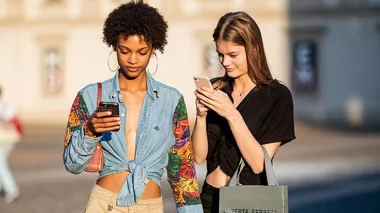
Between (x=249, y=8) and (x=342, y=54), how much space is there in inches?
179

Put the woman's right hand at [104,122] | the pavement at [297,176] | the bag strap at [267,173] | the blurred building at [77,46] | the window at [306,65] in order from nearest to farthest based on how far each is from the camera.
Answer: the woman's right hand at [104,122] < the bag strap at [267,173] < the pavement at [297,176] < the window at [306,65] < the blurred building at [77,46]

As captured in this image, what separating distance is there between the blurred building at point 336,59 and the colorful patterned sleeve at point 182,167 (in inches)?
1372

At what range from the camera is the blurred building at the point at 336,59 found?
128 ft

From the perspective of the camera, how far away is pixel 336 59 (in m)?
39.4

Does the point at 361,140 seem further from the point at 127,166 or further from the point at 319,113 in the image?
the point at 127,166

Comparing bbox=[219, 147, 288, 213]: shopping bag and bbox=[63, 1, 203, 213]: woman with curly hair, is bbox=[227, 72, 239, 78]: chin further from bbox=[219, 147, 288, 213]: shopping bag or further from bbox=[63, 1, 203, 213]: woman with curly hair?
bbox=[219, 147, 288, 213]: shopping bag

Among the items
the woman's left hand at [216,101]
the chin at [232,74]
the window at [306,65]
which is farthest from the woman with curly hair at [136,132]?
the window at [306,65]

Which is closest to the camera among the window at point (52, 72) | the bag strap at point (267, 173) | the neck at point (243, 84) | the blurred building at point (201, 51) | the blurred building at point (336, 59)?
the bag strap at point (267, 173)

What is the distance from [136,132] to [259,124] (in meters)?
0.61

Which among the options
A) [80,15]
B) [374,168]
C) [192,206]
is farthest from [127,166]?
[80,15]

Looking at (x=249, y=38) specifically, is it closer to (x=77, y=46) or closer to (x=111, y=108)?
(x=111, y=108)

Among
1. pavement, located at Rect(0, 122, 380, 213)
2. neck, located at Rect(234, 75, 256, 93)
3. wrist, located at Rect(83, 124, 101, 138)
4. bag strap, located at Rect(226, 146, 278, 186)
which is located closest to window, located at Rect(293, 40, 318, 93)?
pavement, located at Rect(0, 122, 380, 213)

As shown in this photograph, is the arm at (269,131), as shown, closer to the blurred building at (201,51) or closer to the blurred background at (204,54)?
the blurred background at (204,54)

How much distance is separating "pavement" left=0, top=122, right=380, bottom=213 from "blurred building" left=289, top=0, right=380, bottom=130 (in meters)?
9.42
